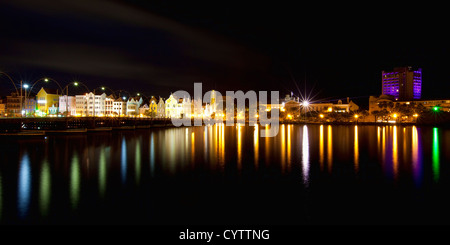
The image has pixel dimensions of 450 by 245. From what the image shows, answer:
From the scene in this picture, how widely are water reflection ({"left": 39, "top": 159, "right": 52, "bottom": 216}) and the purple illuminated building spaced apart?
15750cm

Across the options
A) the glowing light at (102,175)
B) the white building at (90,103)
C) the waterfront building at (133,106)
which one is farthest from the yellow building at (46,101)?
the glowing light at (102,175)

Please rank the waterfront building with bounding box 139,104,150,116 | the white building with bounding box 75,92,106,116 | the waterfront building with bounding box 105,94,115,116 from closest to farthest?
the white building with bounding box 75,92,106,116 < the waterfront building with bounding box 139,104,150,116 < the waterfront building with bounding box 105,94,115,116

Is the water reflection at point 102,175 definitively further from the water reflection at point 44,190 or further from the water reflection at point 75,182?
the water reflection at point 44,190

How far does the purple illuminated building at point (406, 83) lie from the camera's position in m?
151

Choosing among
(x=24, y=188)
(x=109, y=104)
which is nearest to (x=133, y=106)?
(x=109, y=104)

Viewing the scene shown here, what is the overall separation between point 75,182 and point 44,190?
1470mm

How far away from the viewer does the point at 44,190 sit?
12.7 metres

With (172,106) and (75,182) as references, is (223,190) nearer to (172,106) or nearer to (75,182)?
(75,182)

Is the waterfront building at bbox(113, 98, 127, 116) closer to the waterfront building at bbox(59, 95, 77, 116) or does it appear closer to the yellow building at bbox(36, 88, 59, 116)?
the waterfront building at bbox(59, 95, 77, 116)

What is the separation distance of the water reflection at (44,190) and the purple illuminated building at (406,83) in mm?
157498

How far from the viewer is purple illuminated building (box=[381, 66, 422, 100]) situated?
496 feet

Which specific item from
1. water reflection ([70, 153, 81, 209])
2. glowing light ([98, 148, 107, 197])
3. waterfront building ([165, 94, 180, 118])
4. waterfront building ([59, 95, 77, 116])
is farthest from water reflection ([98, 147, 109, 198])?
waterfront building ([59, 95, 77, 116])
